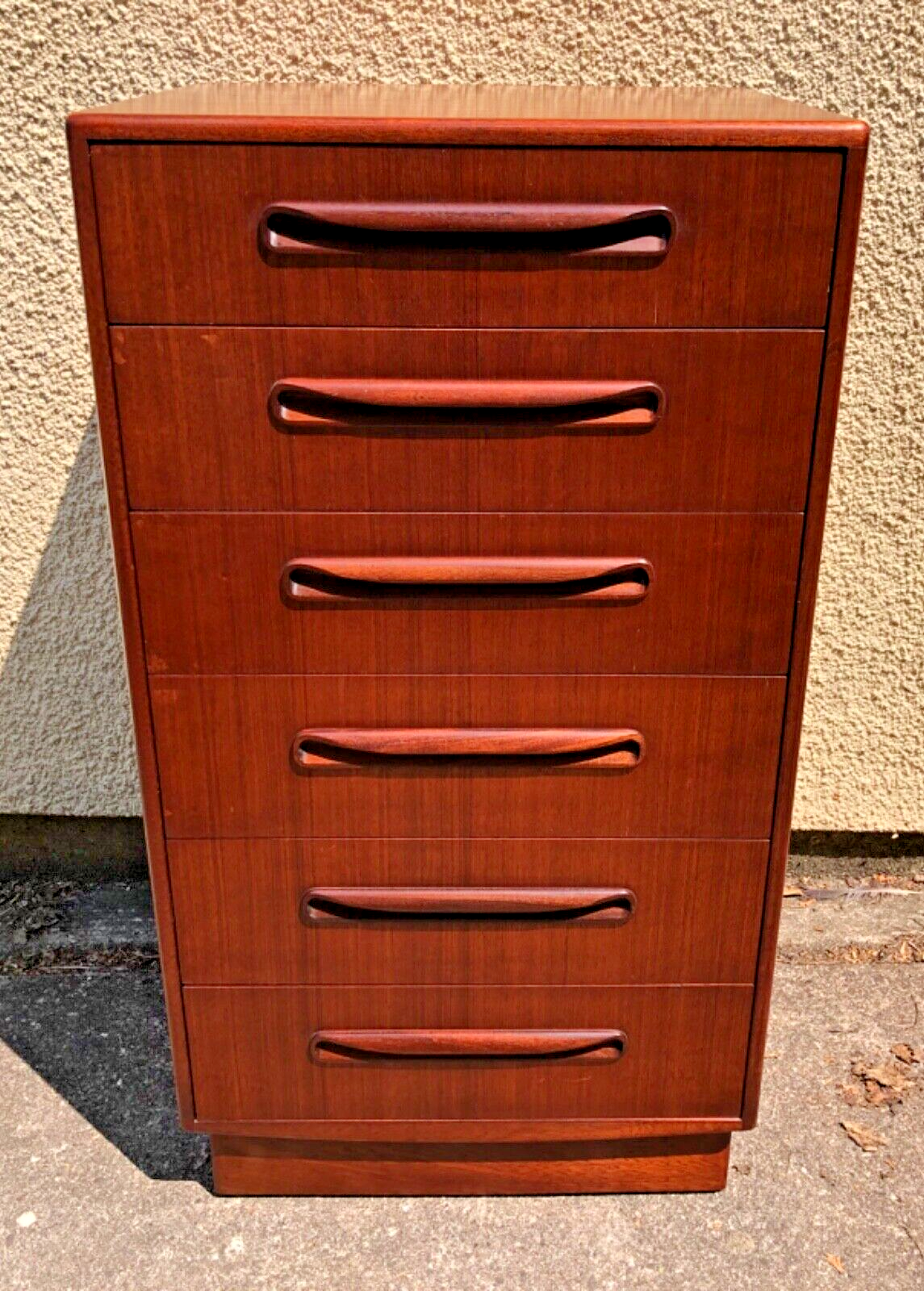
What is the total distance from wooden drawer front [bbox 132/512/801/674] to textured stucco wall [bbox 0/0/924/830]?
76cm

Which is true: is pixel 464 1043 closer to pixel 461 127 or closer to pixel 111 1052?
pixel 111 1052

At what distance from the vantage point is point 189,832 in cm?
136

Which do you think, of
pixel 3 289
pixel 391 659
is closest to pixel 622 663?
pixel 391 659

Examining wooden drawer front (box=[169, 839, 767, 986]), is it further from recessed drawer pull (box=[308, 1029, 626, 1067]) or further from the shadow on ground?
the shadow on ground

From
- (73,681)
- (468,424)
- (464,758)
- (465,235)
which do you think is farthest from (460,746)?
(73,681)

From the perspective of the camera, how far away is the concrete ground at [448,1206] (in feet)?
4.76

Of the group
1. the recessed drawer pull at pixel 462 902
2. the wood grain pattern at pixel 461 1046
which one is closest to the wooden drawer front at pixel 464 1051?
the wood grain pattern at pixel 461 1046

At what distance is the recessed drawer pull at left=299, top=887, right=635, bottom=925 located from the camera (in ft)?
4.54

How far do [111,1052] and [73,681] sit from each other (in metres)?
0.67

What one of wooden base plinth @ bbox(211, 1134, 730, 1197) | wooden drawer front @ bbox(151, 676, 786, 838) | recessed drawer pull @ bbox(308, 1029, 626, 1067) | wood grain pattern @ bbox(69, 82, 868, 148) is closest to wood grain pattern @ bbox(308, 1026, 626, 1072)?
recessed drawer pull @ bbox(308, 1029, 626, 1067)

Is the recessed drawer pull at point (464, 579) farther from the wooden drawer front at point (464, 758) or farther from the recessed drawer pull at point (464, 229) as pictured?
the recessed drawer pull at point (464, 229)

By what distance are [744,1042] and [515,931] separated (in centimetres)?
35

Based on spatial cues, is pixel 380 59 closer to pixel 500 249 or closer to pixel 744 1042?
pixel 500 249

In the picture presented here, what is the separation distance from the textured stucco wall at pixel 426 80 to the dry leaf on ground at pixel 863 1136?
622mm
